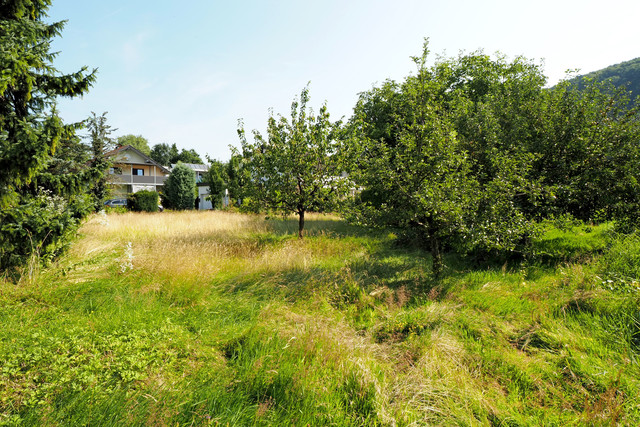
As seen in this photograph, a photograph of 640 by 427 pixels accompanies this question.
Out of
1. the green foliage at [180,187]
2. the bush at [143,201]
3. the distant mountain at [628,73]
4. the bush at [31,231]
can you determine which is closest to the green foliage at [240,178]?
the bush at [31,231]

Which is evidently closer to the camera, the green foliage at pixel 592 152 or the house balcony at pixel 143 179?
the green foliage at pixel 592 152

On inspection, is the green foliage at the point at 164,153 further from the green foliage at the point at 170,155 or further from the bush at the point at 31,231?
the bush at the point at 31,231

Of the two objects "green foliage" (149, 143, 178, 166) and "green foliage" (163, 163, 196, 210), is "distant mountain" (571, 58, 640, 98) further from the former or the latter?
"green foliage" (149, 143, 178, 166)

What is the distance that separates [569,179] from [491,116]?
2.50 meters

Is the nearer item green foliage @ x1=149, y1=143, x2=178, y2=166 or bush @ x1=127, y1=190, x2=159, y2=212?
bush @ x1=127, y1=190, x2=159, y2=212

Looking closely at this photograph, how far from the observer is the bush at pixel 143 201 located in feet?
73.2

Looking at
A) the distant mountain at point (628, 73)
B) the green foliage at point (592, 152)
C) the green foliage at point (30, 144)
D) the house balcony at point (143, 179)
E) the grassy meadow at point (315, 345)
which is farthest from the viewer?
the distant mountain at point (628, 73)

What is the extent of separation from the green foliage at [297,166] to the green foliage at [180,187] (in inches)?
793

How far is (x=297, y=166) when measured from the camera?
30.6 ft

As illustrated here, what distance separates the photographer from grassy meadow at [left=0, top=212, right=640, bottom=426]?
7.98 ft

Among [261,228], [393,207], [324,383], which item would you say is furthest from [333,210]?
[324,383]

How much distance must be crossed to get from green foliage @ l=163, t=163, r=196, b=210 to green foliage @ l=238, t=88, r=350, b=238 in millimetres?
20148

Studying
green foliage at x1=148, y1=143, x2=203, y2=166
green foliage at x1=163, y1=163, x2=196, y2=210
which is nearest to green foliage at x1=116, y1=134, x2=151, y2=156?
green foliage at x1=148, y1=143, x2=203, y2=166

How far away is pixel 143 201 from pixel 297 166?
1891 centimetres
